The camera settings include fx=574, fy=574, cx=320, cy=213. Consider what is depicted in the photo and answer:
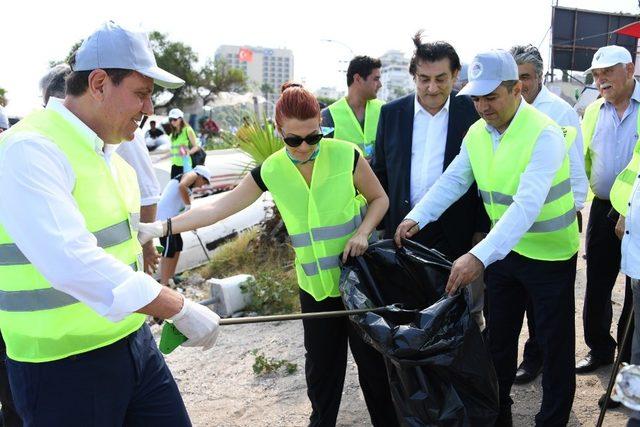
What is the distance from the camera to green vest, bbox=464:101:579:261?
2.60 metres

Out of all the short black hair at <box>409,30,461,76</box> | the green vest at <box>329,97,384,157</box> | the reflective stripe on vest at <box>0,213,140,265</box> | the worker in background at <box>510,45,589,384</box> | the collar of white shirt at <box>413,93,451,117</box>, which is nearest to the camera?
the reflective stripe on vest at <box>0,213,140,265</box>

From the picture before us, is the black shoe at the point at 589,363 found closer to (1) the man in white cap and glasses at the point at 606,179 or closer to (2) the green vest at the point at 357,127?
(1) the man in white cap and glasses at the point at 606,179

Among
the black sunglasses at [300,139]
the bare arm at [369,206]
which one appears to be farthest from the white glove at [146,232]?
the bare arm at [369,206]

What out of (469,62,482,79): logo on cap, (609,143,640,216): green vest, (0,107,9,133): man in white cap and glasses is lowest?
(609,143,640,216): green vest

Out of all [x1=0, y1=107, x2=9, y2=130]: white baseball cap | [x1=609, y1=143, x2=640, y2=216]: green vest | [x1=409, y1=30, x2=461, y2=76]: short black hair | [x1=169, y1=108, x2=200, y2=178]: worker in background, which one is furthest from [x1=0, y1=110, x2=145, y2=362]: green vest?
[x1=169, y1=108, x2=200, y2=178]: worker in background

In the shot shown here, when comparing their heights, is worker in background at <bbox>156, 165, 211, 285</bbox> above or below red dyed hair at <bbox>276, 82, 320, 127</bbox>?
below

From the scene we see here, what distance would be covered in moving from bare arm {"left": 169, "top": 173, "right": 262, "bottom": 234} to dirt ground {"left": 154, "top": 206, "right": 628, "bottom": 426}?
1.41 m

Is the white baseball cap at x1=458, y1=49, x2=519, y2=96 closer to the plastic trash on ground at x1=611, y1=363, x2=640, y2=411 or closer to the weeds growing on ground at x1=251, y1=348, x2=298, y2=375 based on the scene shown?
the plastic trash on ground at x1=611, y1=363, x2=640, y2=411

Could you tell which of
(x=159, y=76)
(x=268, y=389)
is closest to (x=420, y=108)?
(x=159, y=76)

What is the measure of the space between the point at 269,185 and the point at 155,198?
1683 mm

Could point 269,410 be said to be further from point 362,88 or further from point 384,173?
point 362,88

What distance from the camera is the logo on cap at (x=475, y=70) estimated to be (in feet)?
8.68

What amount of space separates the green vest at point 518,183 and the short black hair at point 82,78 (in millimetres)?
1706

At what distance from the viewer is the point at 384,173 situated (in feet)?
11.9
